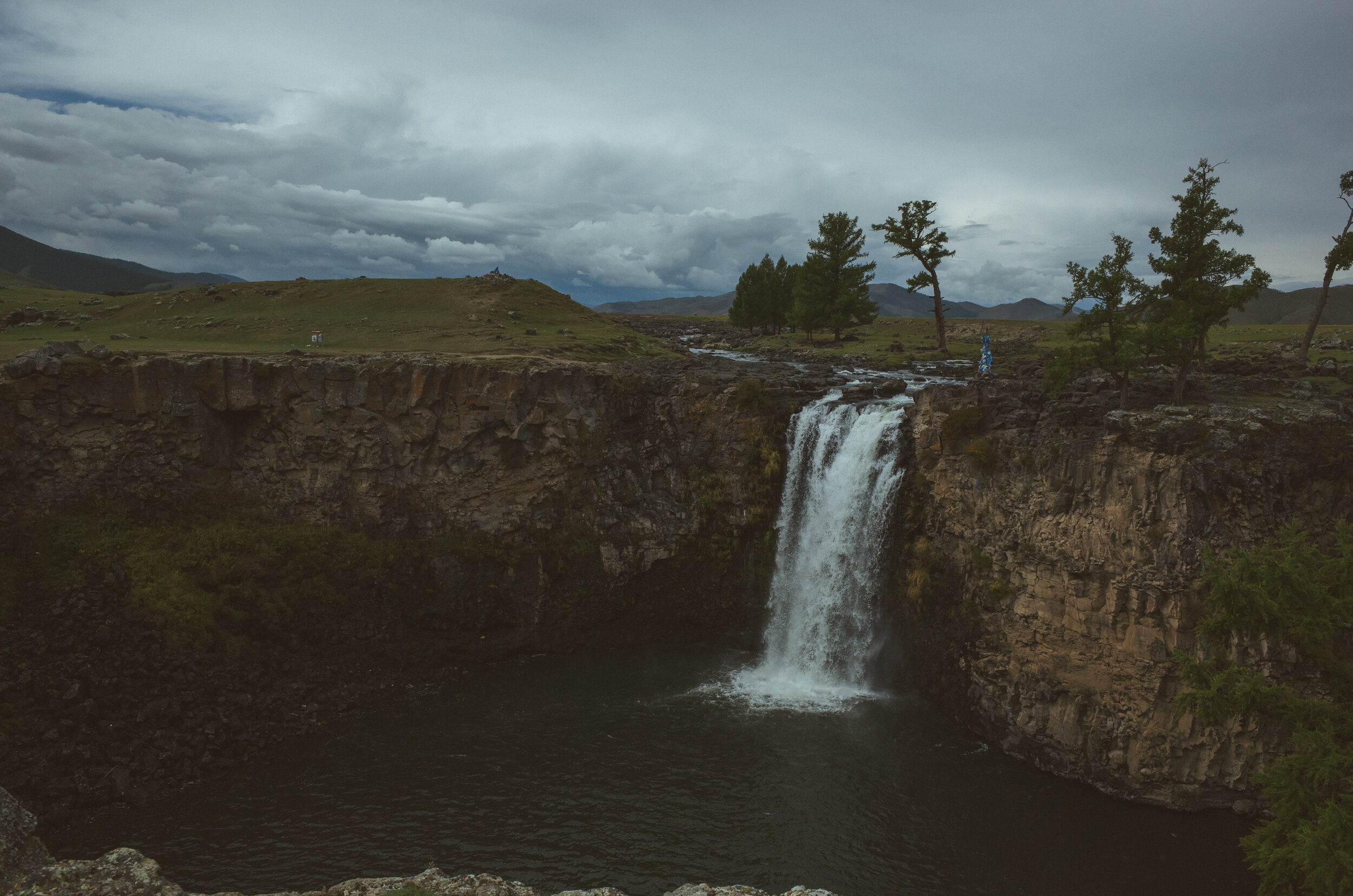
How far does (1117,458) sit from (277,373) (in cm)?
3393

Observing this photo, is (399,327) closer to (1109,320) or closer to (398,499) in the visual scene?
(398,499)

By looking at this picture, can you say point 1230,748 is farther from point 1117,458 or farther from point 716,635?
point 716,635

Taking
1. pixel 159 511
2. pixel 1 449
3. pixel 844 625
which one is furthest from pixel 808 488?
pixel 1 449

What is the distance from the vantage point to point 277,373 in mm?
31562

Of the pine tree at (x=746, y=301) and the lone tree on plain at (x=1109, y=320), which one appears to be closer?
the lone tree on plain at (x=1109, y=320)

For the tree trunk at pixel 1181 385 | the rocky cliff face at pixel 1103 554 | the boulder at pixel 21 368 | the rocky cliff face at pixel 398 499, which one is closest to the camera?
the rocky cliff face at pixel 1103 554

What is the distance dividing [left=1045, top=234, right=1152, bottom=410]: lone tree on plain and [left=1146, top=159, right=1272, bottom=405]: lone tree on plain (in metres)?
0.86

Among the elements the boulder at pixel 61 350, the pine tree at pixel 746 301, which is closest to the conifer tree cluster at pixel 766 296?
the pine tree at pixel 746 301

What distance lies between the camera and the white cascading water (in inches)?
1192

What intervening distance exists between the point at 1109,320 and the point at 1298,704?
15.6m

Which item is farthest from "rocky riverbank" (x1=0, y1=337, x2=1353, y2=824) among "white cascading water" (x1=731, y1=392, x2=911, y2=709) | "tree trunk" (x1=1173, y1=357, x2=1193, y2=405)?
"white cascading water" (x1=731, y1=392, x2=911, y2=709)

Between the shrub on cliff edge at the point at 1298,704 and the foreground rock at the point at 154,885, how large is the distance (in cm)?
933

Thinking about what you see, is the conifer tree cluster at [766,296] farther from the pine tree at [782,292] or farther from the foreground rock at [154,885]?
the foreground rock at [154,885]

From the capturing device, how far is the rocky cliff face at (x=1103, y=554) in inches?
853
